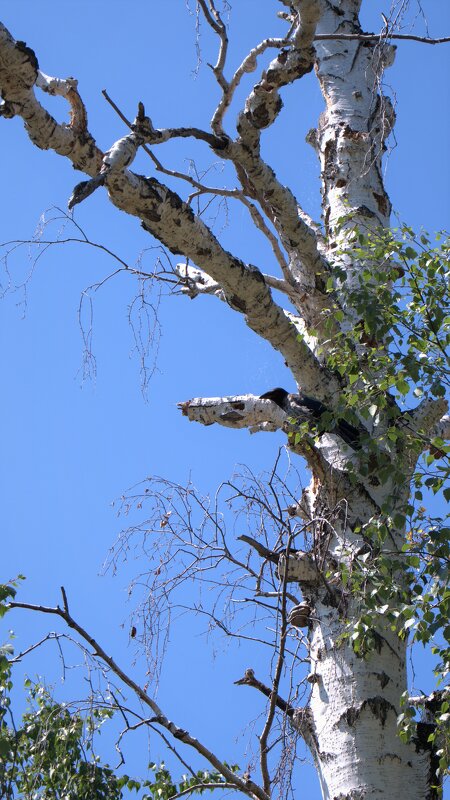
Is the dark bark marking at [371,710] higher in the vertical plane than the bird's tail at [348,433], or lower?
lower

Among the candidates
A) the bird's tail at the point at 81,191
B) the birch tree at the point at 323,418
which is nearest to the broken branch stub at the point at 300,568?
the birch tree at the point at 323,418

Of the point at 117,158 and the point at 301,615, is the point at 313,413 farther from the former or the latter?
the point at 117,158

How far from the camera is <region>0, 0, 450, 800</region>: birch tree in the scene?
143 inches

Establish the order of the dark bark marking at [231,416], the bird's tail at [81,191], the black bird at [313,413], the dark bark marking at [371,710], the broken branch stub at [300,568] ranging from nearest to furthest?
the bird's tail at [81,191] → the dark bark marking at [371,710] → the broken branch stub at [300,568] → the black bird at [313,413] → the dark bark marking at [231,416]

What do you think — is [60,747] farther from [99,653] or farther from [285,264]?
[285,264]

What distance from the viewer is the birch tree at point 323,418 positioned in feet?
11.9

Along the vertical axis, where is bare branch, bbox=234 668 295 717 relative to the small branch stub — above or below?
below

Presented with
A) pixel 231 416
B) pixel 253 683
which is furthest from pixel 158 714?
pixel 231 416

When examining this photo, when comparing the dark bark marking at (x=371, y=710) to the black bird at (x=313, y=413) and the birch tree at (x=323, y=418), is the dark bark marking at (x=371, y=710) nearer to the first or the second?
the birch tree at (x=323, y=418)

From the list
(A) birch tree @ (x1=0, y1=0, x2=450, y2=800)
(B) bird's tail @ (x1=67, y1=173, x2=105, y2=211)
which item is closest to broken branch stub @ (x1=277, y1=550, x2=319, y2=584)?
(A) birch tree @ (x1=0, y1=0, x2=450, y2=800)

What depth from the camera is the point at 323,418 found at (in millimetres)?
3973

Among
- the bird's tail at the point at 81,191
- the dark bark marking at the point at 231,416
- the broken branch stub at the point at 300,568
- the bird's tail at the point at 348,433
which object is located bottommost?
the broken branch stub at the point at 300,568

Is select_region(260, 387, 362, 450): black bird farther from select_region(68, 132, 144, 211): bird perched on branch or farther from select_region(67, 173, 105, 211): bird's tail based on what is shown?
select_region(67, 173, 105, 211): bird's tail

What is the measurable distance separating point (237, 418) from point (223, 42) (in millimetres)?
1661
